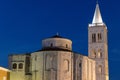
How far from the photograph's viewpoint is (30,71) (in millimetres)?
60219

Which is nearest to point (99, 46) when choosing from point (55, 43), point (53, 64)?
point (55, 43)

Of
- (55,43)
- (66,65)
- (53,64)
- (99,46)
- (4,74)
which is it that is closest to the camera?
(4,74)

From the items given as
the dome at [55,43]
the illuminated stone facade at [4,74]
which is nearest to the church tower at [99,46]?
the dome at [55,43]

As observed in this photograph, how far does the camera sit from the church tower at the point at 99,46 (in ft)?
247

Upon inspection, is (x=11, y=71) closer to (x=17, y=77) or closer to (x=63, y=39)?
(x=17, y=77)

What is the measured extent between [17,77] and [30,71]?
2.39m

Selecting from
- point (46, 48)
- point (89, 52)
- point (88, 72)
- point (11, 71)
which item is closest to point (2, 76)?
point (11, 71)

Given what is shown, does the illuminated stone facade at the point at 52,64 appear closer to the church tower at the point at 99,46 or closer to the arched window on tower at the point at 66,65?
the arched window on tower at the point at 66,65

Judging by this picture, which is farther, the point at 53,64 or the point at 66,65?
the point at 66,65

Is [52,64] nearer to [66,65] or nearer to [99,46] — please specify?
[66,65]

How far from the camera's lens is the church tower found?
2965 inches

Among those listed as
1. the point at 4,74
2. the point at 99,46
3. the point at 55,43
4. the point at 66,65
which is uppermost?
the point at 99,46

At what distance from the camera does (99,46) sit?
76000mm

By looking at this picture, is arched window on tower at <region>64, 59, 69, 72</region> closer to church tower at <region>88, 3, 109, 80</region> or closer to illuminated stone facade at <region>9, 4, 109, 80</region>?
illuminated stone facade at <region>9, 4, 109, 80</region>
